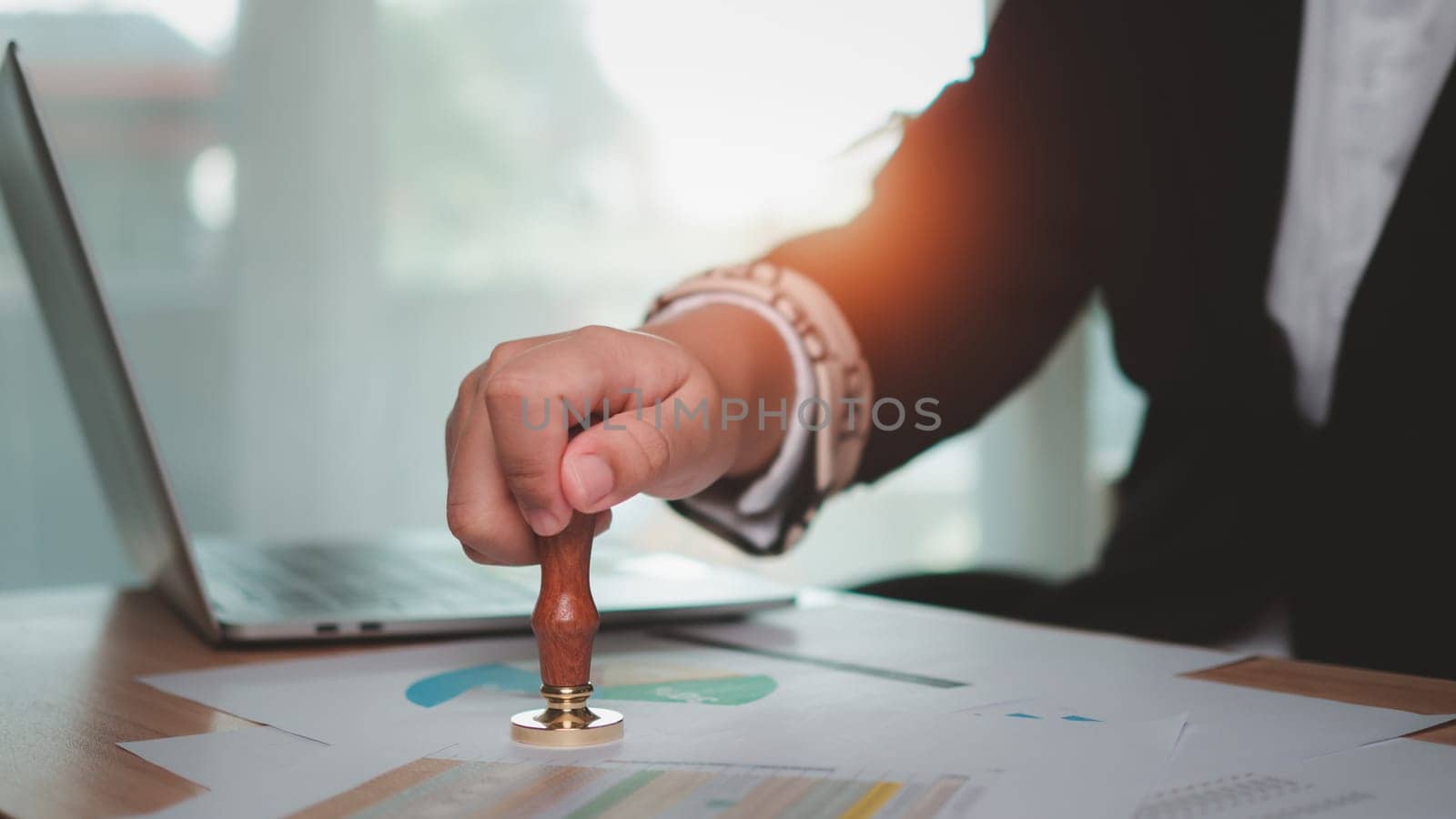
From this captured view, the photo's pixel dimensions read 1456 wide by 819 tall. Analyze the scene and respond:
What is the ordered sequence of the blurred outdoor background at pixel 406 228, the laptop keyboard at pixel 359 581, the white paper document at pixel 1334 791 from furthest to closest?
the blurred outdoor background at pixel 406 228 < the laptop keyboard at pixel 359 581 < the white paper document at pixel 1334 791

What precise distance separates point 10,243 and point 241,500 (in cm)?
60

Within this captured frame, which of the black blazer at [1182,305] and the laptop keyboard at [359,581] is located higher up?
the black blazer at [1182,305]

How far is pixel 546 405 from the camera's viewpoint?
40cm

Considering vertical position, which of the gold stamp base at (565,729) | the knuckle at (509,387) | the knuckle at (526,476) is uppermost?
the knuckle at (509,387)

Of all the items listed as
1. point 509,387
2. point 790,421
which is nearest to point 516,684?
point 509,387

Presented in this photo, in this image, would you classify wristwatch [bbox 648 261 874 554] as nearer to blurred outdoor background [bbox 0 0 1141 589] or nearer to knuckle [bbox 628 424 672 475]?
knuckle [bbox 628 424 672 475]

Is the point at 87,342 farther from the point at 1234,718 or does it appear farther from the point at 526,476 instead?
the point at 1234,718

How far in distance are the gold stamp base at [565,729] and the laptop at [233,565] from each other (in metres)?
0.18

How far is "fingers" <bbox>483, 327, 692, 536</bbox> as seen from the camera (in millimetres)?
394

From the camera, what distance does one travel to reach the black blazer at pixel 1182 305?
27.1 inches

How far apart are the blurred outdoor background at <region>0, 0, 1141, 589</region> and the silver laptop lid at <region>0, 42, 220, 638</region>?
4.15 ft

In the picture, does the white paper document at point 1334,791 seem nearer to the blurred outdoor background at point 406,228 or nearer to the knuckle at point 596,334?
the knuckle at point 596,334

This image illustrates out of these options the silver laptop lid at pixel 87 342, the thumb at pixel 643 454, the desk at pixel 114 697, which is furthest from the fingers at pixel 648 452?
the silver laptop lid at pixel 87 342

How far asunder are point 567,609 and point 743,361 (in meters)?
0.25
